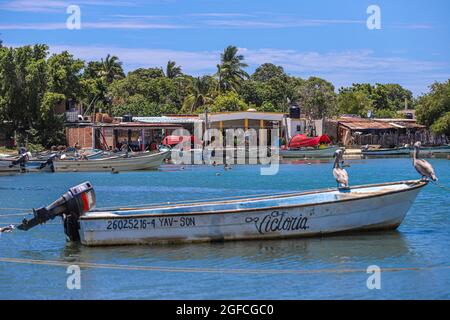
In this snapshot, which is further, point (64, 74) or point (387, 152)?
point (387, 152)

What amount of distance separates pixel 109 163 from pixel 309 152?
87.4ft

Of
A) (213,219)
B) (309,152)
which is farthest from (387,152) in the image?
(213,219)

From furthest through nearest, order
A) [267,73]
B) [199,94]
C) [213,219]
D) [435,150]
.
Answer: [267,73], [199,94], [435,150], [213,219]

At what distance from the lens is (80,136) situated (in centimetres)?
8431

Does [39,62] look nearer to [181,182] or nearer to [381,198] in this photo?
[181,182]

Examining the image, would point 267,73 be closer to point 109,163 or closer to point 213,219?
point 109,163

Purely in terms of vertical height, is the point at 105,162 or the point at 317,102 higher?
the point at 317,102

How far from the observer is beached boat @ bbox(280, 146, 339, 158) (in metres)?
85.6

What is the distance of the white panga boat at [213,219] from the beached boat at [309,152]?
6111 centimetres

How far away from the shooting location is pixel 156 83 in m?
113
